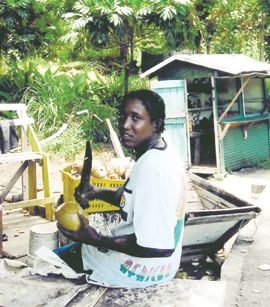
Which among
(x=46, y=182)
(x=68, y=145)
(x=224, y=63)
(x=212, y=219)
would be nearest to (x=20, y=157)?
(x=46, y=182)

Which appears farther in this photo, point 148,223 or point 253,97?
point 253,97

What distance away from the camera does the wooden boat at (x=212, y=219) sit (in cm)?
476

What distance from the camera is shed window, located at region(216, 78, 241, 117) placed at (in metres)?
11.1

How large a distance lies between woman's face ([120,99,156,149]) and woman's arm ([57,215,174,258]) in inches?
18.7

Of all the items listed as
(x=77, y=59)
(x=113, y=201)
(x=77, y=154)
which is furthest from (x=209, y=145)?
(x=113, y=201)

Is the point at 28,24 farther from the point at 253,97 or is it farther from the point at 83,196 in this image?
the point at 83,196

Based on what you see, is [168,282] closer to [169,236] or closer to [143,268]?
[143,268]

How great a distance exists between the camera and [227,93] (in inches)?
439

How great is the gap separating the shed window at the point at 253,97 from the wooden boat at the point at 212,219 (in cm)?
547

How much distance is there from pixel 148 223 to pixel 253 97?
1024cm

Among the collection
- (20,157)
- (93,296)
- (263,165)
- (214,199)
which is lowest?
(263,165)

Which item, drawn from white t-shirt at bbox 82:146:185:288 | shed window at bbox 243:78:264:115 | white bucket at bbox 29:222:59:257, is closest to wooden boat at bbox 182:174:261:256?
white bucket at bbox 29:222:59:257

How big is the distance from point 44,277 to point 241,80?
9.03 metres

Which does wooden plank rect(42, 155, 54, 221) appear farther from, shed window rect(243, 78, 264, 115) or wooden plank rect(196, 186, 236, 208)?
shed window rect(243, 78, 264, 115)
